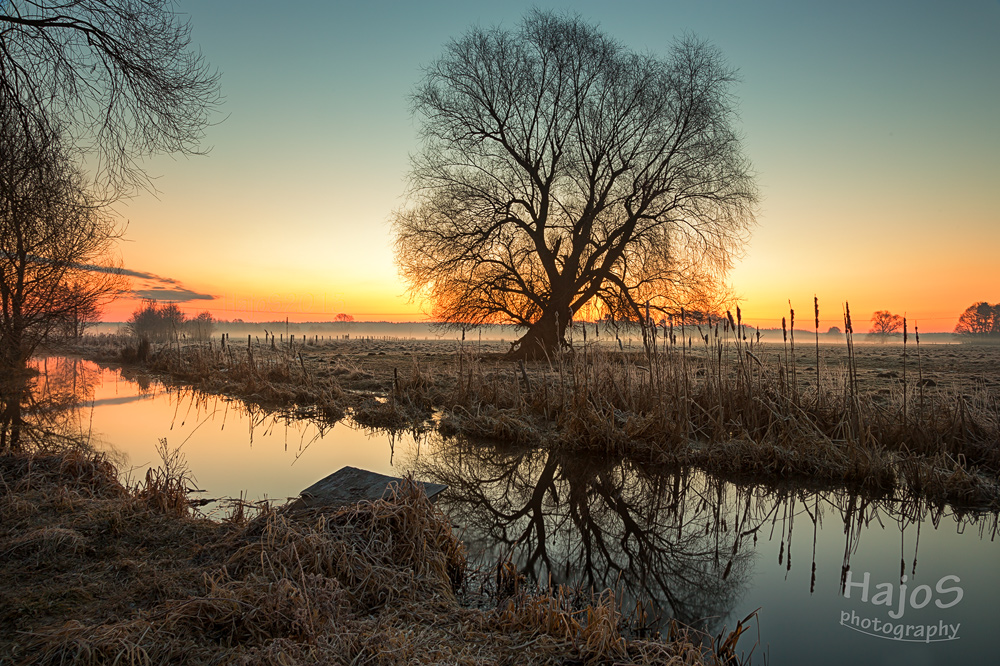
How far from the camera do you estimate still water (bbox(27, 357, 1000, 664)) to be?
9.25 ft

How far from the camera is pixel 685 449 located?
598cm

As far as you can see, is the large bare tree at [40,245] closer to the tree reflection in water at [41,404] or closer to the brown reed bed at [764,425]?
the tree reflection in water at [41,404]

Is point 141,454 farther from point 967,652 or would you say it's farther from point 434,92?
point 434,92

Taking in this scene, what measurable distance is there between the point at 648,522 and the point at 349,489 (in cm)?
261

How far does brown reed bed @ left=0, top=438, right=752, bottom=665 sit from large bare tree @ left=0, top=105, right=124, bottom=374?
3286 millimetres

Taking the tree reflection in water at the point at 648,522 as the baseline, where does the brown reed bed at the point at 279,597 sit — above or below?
above

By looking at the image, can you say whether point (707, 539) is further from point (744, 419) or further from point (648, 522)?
point (744, 419)

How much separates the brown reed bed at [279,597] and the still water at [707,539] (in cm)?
55

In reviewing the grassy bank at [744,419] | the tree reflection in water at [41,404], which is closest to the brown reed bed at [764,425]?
the grassy bank at [744,419]

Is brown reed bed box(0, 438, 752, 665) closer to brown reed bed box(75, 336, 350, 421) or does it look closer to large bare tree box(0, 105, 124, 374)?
large bare tree box(0, 105, 124, 374)

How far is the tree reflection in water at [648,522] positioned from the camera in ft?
10.7

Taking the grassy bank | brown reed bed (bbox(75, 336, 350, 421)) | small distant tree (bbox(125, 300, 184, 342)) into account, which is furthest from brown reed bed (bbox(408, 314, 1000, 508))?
small distant tree (bbox(125, 300, 184, 342))

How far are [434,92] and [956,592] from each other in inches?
664

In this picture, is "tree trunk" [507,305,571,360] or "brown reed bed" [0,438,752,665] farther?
"tree trunk" [507,305,571,360]
